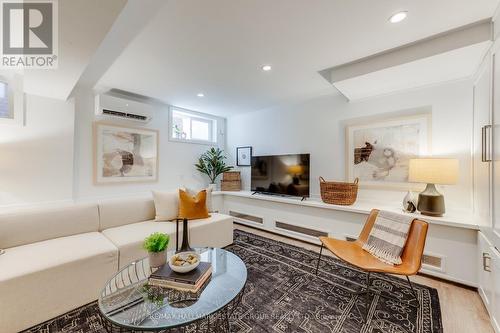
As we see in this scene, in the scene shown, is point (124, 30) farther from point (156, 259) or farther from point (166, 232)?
point (166, 232)

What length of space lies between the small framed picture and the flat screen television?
1.32ft

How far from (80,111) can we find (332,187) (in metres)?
4.00

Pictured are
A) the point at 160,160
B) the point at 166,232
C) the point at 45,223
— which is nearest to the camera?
the point at 45,223

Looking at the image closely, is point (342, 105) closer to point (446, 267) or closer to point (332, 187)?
point (332, 187)

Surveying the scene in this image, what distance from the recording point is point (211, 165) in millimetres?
4758

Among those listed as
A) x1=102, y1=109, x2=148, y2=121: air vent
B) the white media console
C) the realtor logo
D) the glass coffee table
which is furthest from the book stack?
x1=102, y1=109, x2=148, y2=121: air vent

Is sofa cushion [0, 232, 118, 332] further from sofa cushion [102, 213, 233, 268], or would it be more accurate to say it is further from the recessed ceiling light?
A: the recessed ceiling light

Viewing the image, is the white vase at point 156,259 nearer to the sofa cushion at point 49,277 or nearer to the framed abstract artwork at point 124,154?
the sofa cushion at point 49,277

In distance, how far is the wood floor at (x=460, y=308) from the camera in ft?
5.11

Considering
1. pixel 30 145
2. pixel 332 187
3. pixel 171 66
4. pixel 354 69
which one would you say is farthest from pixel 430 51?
pixel 30 145

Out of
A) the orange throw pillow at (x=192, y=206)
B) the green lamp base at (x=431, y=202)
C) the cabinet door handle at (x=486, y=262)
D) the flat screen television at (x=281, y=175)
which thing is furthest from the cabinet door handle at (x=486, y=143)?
the orange throw pillow at (x=192, y=206)

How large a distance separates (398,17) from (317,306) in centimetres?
248

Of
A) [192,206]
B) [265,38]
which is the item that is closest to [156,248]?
[192,206]

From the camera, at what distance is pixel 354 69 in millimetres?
2467
